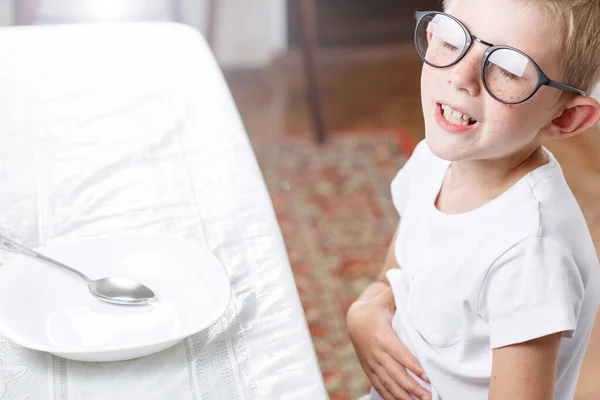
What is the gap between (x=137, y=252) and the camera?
862mm

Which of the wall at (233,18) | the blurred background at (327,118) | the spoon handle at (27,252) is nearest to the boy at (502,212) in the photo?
the spoon handle at (27,252)

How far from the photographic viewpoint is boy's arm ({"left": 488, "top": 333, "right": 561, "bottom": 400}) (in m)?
0.78

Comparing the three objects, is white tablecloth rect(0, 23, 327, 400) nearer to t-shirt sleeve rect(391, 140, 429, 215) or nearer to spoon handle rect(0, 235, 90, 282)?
spoon handle rect(0, 235, 90, 282)

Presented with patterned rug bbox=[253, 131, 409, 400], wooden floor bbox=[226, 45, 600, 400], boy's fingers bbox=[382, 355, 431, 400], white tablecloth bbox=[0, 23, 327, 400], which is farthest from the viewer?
wooden floor bbox=[226, 45, 600, 400]

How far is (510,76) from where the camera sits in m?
0.75

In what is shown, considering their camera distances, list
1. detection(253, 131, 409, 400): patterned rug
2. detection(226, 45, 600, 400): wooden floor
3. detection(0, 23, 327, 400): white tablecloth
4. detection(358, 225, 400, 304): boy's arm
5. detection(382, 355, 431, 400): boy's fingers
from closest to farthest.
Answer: detection(0, 23, 327, 400): white tablecloth, detection(382, 355, 431, 400): boy's fingers, detection(358, 225, 400, 304): boy's arm, detection(253, 131, 409, 400): patterned rug, detection(226, 45, 600, 400): wooden floor

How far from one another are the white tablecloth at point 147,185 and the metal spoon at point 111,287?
0.24 ft

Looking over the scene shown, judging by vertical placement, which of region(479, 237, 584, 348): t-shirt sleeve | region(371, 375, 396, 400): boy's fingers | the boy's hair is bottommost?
region(371, 375, 396, 400): boy's fingers

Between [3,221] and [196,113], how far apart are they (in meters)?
0.32

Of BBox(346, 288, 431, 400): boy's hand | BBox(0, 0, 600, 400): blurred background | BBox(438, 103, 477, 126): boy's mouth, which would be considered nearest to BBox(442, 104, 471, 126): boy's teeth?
BBox(438, 103, 477, 126): boy's mouth

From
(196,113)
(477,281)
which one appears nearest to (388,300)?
(477,281)

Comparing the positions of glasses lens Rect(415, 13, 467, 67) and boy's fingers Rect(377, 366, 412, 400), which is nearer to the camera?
glasses lens Rect(415, 13, 467, 67)

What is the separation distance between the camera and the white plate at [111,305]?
0.74 metres

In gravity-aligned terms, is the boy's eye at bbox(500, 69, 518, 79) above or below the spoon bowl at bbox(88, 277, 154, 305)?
above
